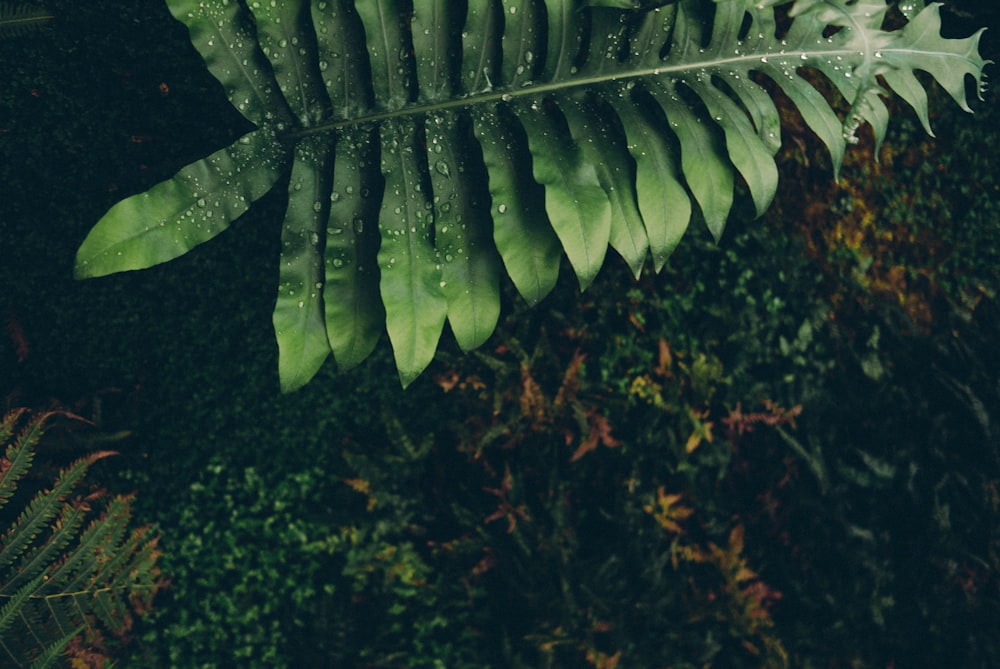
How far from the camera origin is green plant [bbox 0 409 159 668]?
1.75m

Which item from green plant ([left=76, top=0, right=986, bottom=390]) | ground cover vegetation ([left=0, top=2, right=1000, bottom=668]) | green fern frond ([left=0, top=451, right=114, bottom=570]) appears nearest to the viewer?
green plant ([left=76, top=0, right=986, bottom=390])

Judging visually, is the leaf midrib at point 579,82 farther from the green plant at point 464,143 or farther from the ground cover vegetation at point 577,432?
the ground cover vegetation at point 577,432

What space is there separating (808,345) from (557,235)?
1.52 metres

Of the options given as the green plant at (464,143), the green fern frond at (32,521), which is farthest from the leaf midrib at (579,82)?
the green fern frond at (32,521)

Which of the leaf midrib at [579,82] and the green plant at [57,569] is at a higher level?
the leaf midrib at [579,82]

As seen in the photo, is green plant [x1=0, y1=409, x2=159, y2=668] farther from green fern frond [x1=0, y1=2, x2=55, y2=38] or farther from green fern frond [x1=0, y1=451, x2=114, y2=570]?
green fern frond [x1=0, y1=2, x2=55, y2=38]

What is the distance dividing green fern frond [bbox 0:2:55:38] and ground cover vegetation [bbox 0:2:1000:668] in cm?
10

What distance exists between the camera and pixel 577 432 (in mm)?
2537

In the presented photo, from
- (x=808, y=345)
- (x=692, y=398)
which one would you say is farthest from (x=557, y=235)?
(x=808, y=345)

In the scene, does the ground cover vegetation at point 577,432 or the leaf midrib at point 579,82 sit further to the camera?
the ground cover vegetation at point 577,432

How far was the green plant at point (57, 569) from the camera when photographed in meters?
1.75

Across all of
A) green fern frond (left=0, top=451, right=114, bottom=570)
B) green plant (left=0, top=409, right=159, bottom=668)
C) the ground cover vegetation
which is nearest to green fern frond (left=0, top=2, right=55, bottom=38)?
the ground cover vegetation

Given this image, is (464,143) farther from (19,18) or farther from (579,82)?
(19,18)

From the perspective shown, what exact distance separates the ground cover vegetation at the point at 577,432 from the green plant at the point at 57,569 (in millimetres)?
250
